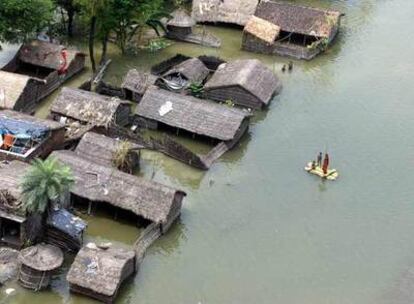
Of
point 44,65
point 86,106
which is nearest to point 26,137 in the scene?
point 86,106

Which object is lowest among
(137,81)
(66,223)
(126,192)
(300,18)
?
(66,223)

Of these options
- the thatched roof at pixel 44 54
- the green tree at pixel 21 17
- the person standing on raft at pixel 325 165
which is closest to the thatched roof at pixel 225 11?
the thatched roof at pixel 44 54

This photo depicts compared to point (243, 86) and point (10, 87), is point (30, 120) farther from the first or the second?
point (243, 86)

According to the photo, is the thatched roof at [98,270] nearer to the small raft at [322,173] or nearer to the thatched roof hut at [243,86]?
the small raft at [322,173]

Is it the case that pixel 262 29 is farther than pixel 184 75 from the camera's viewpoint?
Yes

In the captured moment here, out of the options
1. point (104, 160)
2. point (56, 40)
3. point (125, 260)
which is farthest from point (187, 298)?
point (56, 40)

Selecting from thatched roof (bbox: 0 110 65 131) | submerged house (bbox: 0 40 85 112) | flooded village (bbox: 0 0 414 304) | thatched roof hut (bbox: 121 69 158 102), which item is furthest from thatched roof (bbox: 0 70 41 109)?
thatched roof hut (bbox: 121 69 158 102)
